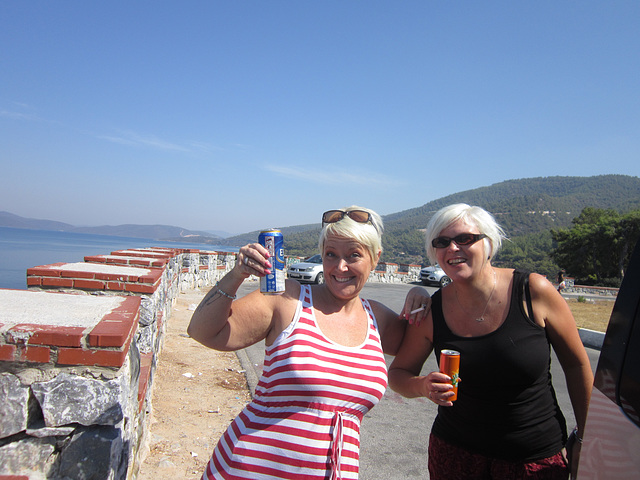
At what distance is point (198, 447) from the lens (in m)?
3.31

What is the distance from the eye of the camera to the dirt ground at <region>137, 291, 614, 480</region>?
9.97 feet

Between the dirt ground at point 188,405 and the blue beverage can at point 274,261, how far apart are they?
76.7 inches

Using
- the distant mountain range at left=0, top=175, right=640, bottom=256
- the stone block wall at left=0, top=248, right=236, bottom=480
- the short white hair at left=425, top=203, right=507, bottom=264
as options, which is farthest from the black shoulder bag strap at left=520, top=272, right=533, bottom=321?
the distant mountain range at left=0, top=175, right=640, bottom=256

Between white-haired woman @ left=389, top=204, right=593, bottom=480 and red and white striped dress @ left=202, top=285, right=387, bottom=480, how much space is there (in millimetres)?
398

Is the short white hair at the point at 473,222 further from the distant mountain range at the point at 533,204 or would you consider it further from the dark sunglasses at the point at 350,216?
the distant mountain range at the point at 533,204

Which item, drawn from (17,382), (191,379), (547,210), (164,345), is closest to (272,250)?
(17,382)

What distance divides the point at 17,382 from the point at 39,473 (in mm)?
354

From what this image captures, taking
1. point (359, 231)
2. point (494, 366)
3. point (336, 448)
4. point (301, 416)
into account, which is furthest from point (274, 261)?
point (494, 366)

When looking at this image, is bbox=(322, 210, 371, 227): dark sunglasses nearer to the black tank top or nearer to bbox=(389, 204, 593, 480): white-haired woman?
bbox=(389, 204, 593, 480): white-haired woman

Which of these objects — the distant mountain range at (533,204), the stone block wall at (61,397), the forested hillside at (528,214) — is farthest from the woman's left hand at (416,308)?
the distant mountain range at (533,204)

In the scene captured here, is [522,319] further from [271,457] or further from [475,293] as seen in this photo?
[271,457]

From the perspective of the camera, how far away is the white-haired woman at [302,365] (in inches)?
59.8

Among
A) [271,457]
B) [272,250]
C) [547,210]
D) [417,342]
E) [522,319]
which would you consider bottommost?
[271,457]

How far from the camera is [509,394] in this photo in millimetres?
1827
